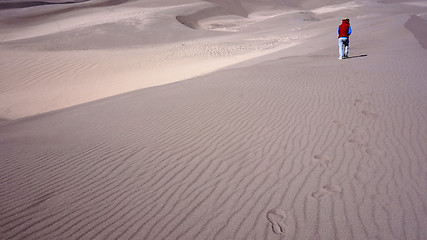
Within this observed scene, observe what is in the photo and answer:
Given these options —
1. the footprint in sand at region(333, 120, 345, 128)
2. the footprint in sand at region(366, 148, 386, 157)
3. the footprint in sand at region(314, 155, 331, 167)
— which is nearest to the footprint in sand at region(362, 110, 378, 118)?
the footprint in sand at region(333, 120, 345, 128)

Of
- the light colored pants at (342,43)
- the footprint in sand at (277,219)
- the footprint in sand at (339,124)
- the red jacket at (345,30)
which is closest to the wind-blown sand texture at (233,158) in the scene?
the footprint in sand at (277,219)

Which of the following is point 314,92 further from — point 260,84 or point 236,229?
point 236,229

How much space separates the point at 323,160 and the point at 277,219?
148 centimetres

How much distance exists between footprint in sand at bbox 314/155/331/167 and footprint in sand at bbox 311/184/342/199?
0.51m

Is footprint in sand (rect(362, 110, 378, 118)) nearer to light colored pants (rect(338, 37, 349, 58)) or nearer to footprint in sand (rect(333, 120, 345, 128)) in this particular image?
footprint in sand (rect(333, 120, 345, 128))

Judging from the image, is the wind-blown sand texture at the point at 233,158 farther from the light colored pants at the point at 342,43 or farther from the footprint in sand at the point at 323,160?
the light colored pants at the point at 342,43

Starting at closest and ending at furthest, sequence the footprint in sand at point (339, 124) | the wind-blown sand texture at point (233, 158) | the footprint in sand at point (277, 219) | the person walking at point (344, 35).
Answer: the footprint in sand at point (277, 219) < the wind-blown sand texture at point (233, 158) < the footprint in sand at point (339, 124) < the person walking at point (344, 35)

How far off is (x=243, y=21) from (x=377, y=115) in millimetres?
32656

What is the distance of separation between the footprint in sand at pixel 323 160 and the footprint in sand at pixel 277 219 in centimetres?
122

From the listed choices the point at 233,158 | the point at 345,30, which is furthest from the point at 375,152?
the point at 345,30

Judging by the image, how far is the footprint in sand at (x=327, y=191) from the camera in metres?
3.22

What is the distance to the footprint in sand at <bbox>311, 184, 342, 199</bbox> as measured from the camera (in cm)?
322

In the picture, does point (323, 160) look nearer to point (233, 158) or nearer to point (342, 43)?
point (233, 158)

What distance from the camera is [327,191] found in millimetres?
3291
